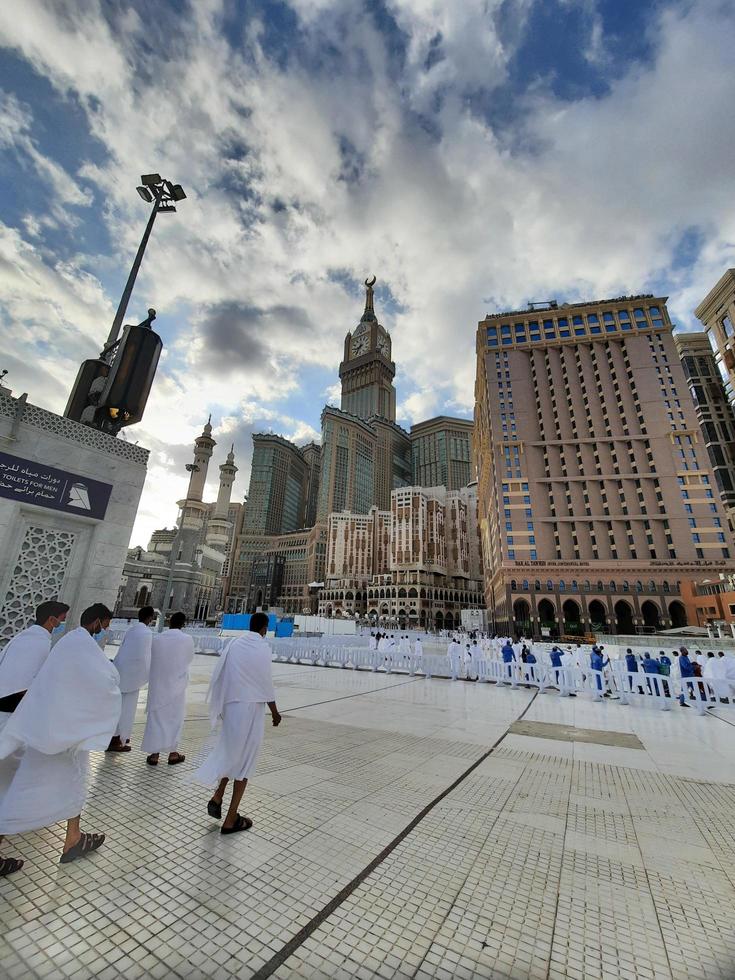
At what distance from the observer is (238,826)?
316cm

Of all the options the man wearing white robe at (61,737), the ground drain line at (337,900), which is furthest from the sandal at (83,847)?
the ground drain line at (337,900)

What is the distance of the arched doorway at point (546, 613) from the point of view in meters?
55.6

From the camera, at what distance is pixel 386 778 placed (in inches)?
172

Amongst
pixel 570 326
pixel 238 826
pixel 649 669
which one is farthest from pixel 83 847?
pixel 570 326

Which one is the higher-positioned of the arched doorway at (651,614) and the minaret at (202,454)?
the minaret at (202,454)

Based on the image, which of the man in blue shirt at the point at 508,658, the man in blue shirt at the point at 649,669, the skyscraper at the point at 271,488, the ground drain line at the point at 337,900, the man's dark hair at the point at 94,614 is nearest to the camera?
the ground drain line at the point at 337,900

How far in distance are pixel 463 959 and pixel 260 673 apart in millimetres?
2394

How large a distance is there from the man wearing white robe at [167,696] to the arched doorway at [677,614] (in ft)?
212

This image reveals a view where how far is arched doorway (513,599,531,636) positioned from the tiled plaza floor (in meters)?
55.3

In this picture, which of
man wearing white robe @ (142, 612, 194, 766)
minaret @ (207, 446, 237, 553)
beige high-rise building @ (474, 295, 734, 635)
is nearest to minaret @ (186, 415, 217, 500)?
minaret @ (207, 446, 237, 553)

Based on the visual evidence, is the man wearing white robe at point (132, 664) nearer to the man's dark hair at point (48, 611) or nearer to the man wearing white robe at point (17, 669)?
the man's dark hair at point (48, 611)

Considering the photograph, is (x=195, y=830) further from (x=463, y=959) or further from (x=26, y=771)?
(x=463, y=959)

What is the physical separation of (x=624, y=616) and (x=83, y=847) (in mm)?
66734

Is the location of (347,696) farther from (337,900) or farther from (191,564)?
(191,564)
